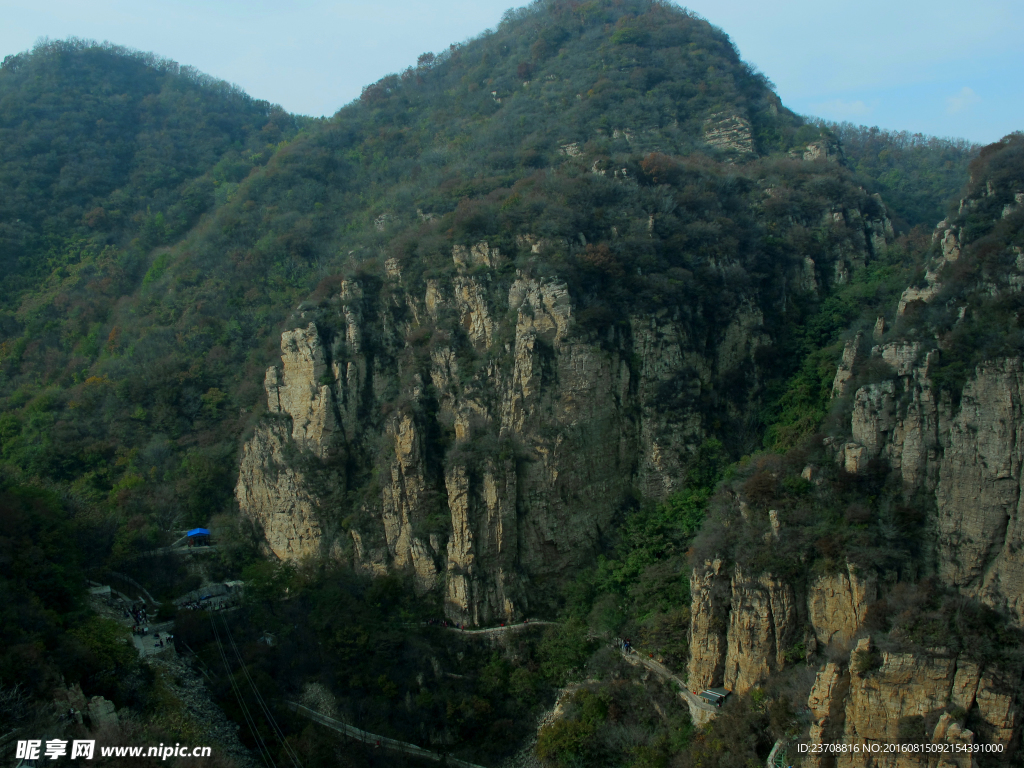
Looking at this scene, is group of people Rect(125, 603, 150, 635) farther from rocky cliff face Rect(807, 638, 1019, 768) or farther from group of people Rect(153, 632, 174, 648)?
rocky cliff face Rect(807, 638, 1019, 768)

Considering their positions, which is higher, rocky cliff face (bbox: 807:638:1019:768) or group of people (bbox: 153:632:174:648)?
rocky cliff face (bbox: 807:638:1019:768)

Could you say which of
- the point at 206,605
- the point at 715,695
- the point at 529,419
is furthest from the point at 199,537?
the point at 715,695

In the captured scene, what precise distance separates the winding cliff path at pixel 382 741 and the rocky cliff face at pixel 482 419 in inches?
176

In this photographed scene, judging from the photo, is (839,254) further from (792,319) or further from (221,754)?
(221,754)

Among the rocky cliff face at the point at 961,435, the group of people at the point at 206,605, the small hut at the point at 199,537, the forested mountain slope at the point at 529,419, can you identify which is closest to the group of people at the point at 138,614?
the group of people at the point at 206,605

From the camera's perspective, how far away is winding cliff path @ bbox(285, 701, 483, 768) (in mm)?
24359

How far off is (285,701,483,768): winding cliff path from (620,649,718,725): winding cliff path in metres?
5.78

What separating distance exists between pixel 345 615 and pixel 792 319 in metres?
20.0

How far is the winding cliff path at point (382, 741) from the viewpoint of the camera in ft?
79.9

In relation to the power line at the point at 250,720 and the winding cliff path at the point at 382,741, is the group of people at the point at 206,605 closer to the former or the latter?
the power line at the point at 250,720

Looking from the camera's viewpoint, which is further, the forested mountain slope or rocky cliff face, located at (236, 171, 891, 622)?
rocky cliff face, located at (236, 171, 891, 622)

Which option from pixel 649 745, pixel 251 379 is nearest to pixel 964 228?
pixel 649 745

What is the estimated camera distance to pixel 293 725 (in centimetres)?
2380

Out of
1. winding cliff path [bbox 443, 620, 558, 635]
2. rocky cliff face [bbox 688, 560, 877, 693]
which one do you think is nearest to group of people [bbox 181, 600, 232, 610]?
winding cliff path [bbox 443, 620, 558, 635]
